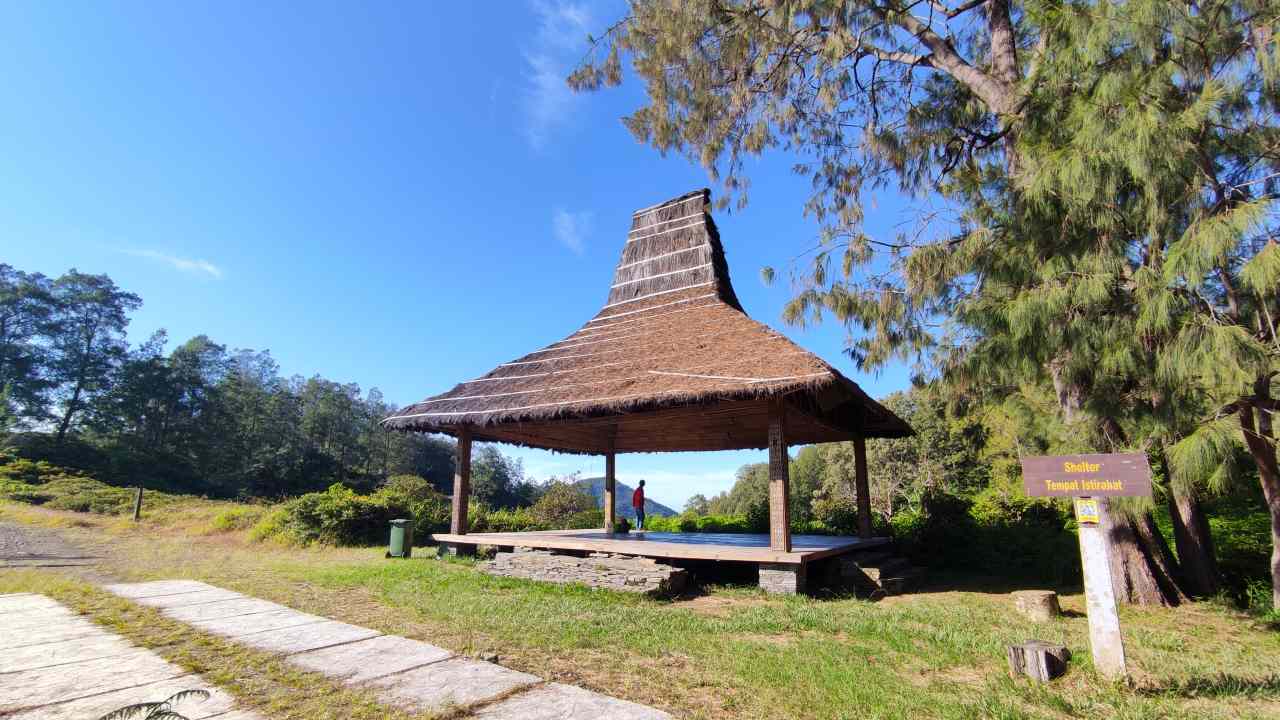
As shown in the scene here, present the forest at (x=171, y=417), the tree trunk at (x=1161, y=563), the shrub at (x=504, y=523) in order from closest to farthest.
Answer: the tree trunk at (x=1161, y=563) < the shrub at (x=504, y=523) < the forest at (x=171, y=417)

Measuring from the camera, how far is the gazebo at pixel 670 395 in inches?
311

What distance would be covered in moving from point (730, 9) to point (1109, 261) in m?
6.89

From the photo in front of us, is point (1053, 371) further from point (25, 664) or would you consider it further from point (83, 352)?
point (83, 352)

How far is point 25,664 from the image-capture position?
377 cm

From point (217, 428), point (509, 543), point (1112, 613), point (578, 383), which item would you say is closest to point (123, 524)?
point (509, 543)

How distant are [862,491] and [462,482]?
7.53 metres

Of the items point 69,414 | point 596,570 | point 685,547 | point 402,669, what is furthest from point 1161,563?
point 69,414

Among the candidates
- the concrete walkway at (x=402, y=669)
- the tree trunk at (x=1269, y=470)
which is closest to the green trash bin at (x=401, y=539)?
the concrete walkway at (x=402, y=669)

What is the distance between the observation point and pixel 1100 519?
12.9ft

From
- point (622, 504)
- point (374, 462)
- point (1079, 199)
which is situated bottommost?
point (622, 504)

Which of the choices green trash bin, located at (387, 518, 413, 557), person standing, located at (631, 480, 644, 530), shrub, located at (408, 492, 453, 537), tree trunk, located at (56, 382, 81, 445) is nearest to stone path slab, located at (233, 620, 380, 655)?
green trash bin, located at (387, 518, 413, 557)

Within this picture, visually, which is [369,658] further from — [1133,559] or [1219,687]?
[1133,559]

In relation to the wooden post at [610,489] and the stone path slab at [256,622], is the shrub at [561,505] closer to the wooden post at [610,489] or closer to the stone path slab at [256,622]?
the wooden post at [610,489]

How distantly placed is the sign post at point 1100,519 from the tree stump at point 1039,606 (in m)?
3.02
